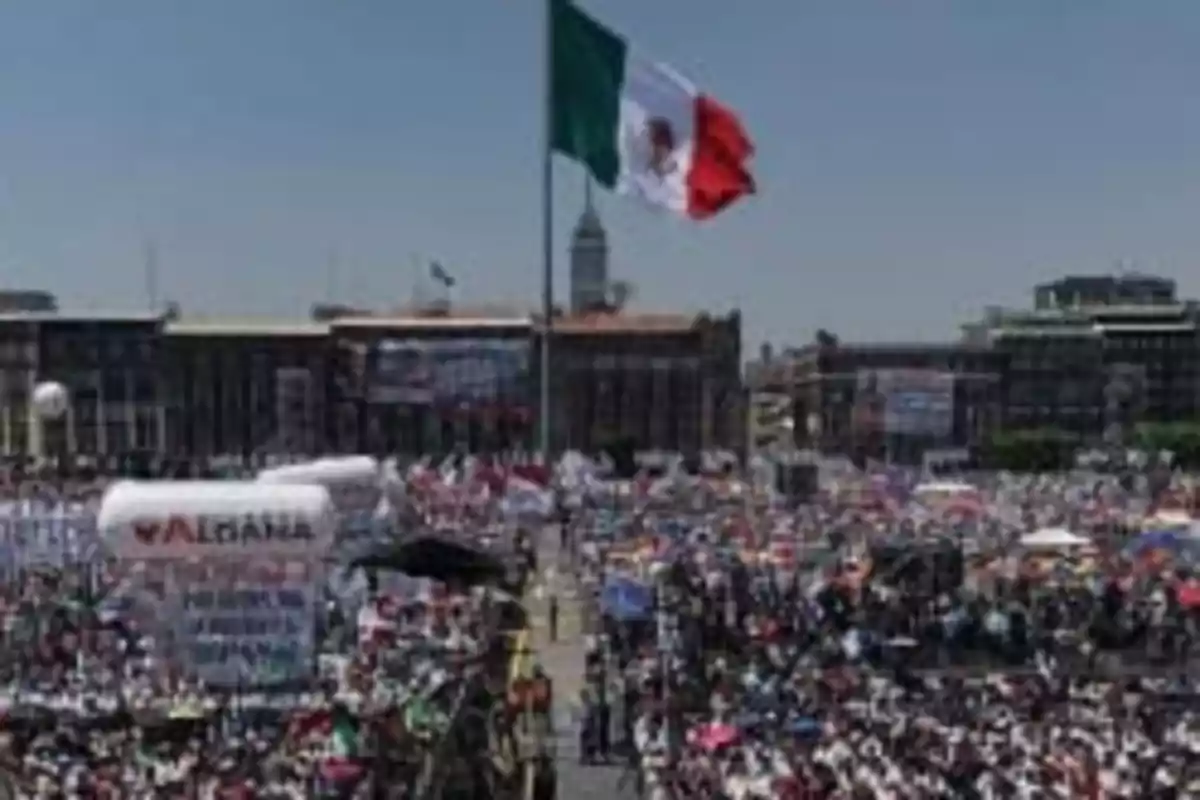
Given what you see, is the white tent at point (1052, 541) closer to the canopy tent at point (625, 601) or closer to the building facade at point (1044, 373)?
the canopy tent at point (625, 601)

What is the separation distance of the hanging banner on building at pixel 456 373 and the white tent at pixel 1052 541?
69.2 meters

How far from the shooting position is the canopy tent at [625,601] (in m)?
27.1

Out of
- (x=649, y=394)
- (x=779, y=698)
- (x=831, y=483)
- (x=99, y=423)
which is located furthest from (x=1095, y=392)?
(x=779, y=698)

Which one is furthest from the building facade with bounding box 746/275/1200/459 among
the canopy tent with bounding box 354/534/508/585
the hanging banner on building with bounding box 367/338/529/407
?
the canopy tent with bounding box 354/534/508/585

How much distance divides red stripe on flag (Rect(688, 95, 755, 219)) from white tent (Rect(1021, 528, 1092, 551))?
74.5ft

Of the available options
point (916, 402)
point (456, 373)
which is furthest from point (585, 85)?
point (916, 402)

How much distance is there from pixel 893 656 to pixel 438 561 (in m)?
6.41

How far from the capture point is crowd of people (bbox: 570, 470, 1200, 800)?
19.8 metres

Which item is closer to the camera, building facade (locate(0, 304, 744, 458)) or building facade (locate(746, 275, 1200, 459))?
building facade (locate(0, 304, 744, 458))

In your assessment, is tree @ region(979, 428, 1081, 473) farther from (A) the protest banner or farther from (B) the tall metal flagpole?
(B) the tall metal flagpole

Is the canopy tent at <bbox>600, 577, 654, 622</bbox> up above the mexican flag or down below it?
below

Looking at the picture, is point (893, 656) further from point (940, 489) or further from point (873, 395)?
point (873, 395)

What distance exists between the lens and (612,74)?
14.8m

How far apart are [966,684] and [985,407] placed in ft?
389
